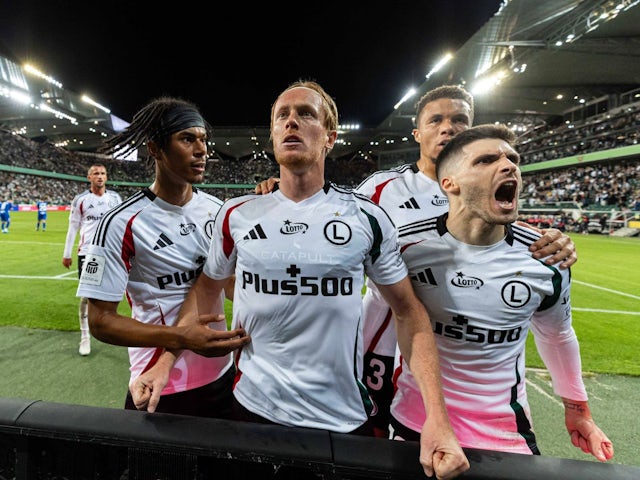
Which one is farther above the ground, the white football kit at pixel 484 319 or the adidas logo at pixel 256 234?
the adidas logo at pixel 256 234

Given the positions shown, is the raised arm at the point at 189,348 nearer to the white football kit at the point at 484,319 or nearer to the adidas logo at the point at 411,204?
the white football kit at the point at 484,319

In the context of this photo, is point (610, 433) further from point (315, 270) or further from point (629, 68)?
point (629, 68)

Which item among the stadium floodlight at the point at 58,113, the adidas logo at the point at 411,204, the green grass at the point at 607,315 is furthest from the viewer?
the stadium floodlight at the point at 58,113

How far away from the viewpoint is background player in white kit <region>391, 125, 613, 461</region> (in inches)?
58.7

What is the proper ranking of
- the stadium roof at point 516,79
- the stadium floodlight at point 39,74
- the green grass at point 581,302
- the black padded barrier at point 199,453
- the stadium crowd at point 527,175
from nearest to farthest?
the black padded barrier at point 199,453, the green grass at point 581,302, the stadium roof at point 516,79, the stadium crowd at point 527,175, the stadium floodlight at point 39,74

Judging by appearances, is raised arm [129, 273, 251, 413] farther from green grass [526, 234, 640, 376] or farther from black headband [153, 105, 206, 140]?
green grass [526, 234, 640, 376]

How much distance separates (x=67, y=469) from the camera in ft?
3.28

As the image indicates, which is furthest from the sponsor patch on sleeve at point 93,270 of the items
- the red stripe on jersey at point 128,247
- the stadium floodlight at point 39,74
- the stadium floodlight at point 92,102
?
the stadium floodlight at point 92,102

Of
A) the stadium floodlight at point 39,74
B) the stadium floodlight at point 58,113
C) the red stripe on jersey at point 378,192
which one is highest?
the stadium floodlight at point 39,74

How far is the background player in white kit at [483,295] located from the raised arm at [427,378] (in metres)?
0.19

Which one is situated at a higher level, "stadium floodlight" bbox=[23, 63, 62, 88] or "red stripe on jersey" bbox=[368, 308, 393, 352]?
"stadium floodlight" bbox=[23, 63, 62, 88]

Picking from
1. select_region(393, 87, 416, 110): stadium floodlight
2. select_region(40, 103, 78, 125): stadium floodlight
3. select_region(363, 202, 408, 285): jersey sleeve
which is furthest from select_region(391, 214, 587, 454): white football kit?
select_region(40, 103, 78, 125): stadium floodlight

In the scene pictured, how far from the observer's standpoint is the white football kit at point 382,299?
2.16m

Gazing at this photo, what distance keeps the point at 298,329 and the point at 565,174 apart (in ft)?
131
